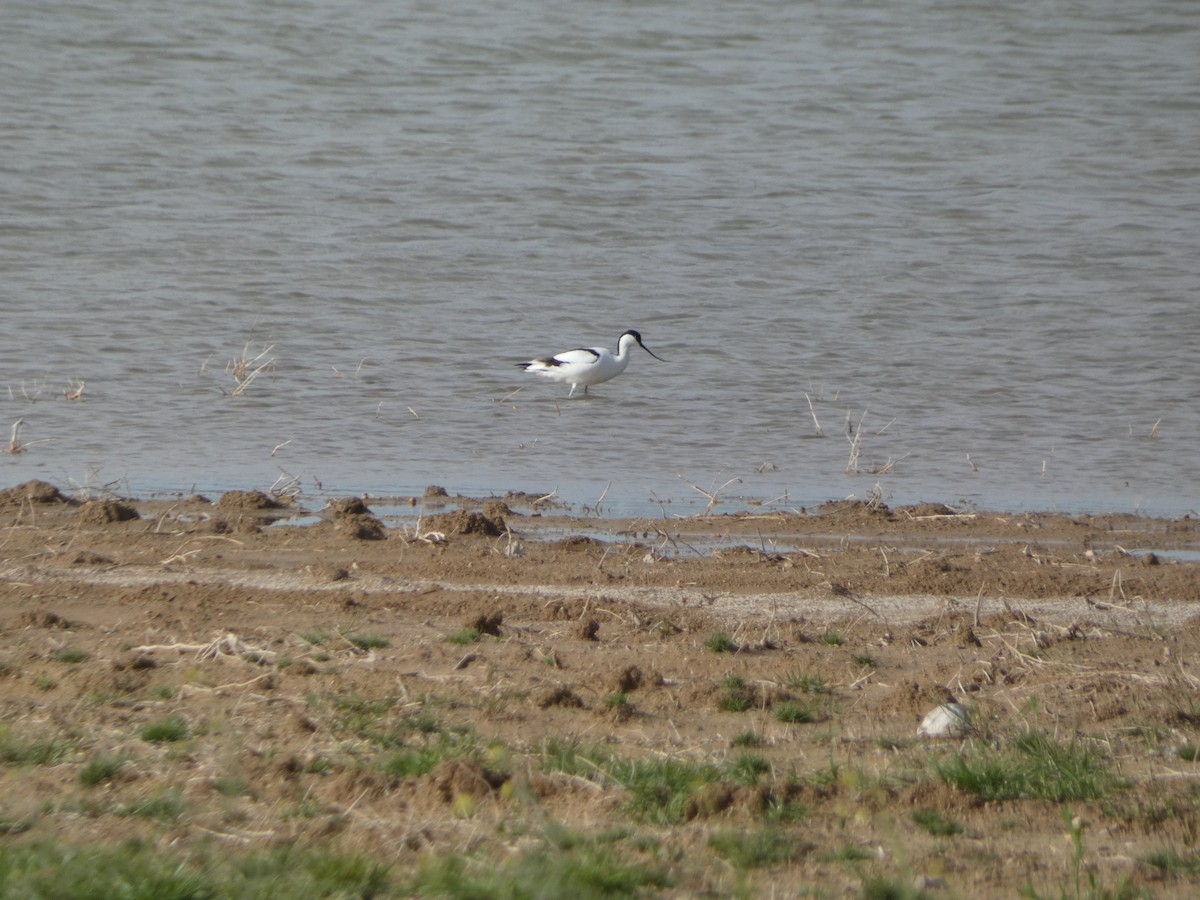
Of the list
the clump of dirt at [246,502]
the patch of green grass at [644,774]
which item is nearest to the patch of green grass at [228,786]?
the patch of green grass at [644,774]

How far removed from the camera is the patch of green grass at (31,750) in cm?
415

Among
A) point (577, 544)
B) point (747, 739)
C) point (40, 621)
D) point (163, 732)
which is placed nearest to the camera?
point (163, 732)

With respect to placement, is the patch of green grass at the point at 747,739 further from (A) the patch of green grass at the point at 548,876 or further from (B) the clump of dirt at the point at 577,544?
(B) the clump of dirt at the point at 577,544

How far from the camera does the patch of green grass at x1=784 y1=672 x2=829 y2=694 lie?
5.21m

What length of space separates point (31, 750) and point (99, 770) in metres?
0.27

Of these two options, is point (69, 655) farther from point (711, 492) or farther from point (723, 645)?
point (711, 492)

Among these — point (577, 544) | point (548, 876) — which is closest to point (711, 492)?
point (577, 544)

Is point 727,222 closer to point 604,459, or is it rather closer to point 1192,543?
point 604,459

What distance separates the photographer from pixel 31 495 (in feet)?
26.8

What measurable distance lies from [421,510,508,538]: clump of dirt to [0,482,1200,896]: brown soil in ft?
0.05

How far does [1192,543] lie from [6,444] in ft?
24.0

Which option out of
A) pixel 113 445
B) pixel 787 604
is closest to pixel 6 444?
pixel 113 445

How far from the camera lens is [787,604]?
6.57m

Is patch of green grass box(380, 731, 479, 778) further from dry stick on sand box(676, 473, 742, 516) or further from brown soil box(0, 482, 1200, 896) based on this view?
dry stick on sand box(676, 473, 742, 516)
